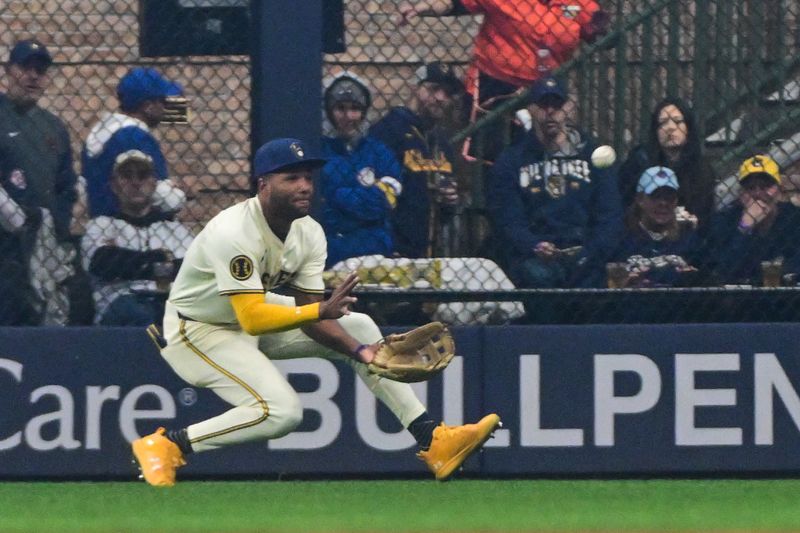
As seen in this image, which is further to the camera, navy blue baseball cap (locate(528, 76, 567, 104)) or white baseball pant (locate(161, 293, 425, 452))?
navy blue baseball cap (locate(528, 76, 567, 104))

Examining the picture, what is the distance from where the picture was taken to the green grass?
596 centimetres

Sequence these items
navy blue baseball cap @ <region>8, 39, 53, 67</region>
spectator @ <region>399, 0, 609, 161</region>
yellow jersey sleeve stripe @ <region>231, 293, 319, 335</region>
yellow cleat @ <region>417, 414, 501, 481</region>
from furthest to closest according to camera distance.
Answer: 1. spectator @ <region>399, 0, 609, 161</region>
2. navy blue baseball cap @ <region>8, 39, 53, 67</region>
3. yellow cleat @ <region>417, 414, 501, 481</region>
4. yellow jersey sleeve stripe @ <region>231, 293, 319, 335</region>

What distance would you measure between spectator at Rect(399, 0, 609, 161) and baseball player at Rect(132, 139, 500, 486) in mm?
1284

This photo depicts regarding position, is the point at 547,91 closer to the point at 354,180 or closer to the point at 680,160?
the point at 680,160

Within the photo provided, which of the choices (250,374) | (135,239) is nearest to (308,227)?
(250,374)

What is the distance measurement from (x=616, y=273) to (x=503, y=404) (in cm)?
82

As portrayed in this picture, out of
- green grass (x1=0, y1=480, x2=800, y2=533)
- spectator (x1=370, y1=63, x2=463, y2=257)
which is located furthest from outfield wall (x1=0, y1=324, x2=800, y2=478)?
spectator (x1=370, y1=63, x2=463, y2=257)

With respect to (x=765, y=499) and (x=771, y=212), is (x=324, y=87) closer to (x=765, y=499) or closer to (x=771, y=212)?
(x=771, y=212)

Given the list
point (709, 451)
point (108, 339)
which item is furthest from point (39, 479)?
point (709, 451)

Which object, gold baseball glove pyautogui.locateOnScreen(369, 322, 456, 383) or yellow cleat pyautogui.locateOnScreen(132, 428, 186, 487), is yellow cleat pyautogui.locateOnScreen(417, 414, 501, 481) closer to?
gold baseball glove pyautogui.locateOnScreen(369, 322, 456, 383)

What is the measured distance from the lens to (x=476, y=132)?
7.47 m

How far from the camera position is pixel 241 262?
6332 mm

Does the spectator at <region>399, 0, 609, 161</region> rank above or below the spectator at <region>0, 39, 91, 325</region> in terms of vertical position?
above

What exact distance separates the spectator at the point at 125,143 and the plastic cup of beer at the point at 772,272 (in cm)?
274
